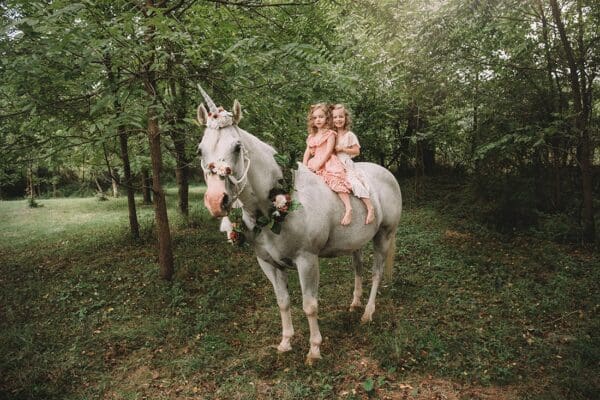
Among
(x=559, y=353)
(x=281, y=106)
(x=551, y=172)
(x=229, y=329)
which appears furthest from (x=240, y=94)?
(x=551, y=172)

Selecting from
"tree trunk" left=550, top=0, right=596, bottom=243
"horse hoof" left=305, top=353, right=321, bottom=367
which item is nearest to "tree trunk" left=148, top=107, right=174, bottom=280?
"horse hoof" left=305, top=353, right=321, bottom=367

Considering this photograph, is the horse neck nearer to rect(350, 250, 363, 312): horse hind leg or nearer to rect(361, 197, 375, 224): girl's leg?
rect(361, 197, 375, 224): girl's leg

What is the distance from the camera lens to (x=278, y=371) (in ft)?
13.1

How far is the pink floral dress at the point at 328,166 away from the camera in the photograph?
428 centimetres

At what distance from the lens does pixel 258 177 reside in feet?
11.5

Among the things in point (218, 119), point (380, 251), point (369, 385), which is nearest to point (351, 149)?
point (380, 251)

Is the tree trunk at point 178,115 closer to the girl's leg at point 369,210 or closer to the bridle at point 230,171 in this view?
the bridle at point 230,171

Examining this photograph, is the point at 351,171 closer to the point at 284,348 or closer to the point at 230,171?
the point at 230,171

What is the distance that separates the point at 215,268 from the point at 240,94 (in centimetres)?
344

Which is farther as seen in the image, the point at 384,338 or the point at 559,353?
the point at 384,338

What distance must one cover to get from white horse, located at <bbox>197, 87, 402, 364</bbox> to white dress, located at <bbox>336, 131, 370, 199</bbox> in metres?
0.13

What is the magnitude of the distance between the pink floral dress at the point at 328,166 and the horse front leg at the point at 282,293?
1192mm

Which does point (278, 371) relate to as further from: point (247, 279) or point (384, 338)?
point (247, 279)

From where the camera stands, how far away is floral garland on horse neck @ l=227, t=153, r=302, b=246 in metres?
3.53
